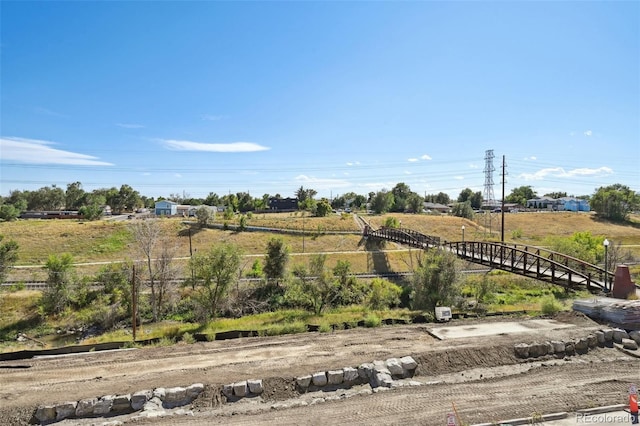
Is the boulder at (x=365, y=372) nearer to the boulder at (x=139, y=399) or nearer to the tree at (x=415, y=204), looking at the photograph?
the boulder at (x=139, y=399)

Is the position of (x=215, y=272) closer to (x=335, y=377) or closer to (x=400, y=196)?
(x=335, y=377)

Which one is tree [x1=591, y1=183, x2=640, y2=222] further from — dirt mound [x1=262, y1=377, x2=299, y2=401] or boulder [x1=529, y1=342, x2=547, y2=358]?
dirt mound [x1=262, y1=377, x2=299, y2=401]

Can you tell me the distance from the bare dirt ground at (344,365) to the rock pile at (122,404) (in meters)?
0.40

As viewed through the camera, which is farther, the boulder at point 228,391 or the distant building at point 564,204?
the distant building at point 564,204

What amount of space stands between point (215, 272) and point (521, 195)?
15539 centimetres

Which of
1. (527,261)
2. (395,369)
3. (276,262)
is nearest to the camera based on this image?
(395,369)

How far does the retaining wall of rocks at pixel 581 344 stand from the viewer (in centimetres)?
1254

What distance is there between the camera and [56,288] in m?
29.9

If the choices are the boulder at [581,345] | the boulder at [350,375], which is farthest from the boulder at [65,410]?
the boulder at [581,345]

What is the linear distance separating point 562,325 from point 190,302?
94.6ft

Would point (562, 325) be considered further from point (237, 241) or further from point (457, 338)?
point (237, 241)

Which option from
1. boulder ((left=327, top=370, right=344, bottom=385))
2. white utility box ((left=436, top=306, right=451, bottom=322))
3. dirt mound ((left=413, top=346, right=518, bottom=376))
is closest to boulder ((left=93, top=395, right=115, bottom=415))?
boulder ((left=327, top=370, right=344, bottom=385))

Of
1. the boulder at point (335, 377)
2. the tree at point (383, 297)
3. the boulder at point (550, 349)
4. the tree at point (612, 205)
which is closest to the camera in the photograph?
the boulder at point (335, 377)

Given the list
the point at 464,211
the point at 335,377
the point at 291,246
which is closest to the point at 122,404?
the point at 335,377
